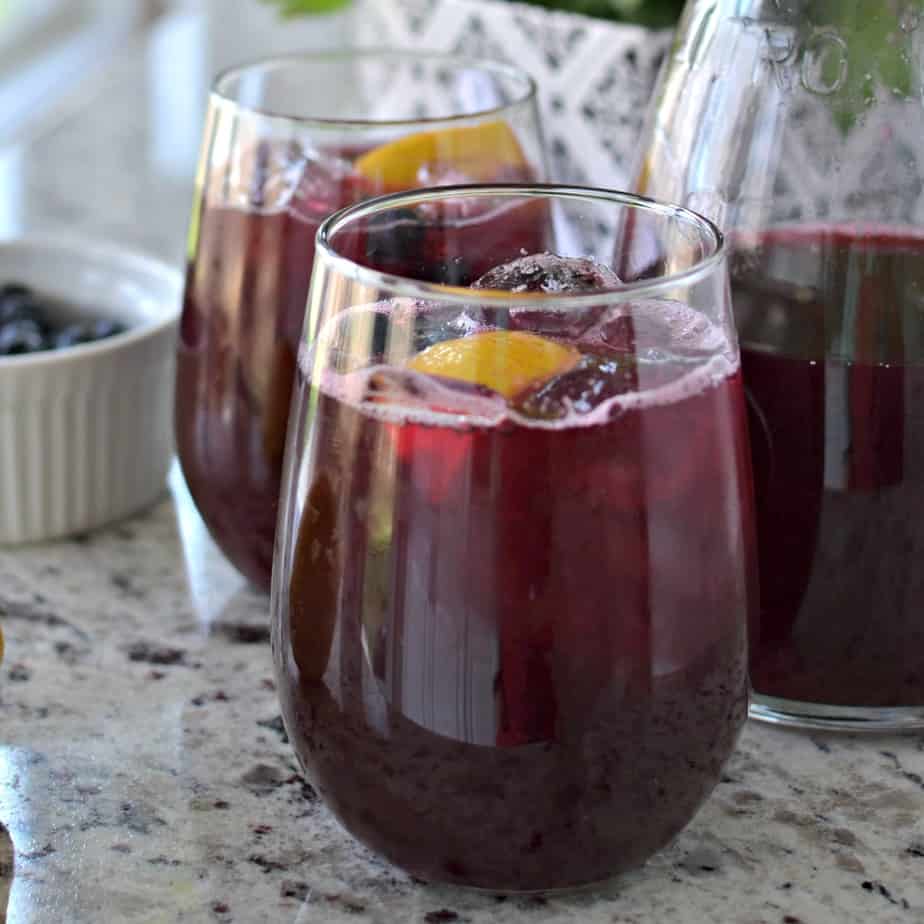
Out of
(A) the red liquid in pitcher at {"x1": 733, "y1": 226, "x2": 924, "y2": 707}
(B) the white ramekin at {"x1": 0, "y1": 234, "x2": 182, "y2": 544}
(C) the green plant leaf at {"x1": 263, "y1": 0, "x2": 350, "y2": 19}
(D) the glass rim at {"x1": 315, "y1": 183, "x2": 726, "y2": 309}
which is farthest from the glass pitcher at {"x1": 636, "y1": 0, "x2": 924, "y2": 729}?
(C) the green plant leaf at {"x1": 263, "y1": 0, "x2": 350, "y2": 19}

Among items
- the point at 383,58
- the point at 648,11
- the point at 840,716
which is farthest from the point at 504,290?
the point at 648,11

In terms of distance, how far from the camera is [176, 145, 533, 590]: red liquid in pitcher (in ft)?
2.60

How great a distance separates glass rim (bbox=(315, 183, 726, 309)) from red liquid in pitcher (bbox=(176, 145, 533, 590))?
0.48 ft

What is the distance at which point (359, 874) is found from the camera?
66 cm

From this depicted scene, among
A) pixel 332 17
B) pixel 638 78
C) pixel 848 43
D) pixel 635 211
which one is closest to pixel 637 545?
pixel 635 211

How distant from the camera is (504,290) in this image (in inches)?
23.3

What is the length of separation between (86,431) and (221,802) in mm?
325

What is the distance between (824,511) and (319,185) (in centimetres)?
28

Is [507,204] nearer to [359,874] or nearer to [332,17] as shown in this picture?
[359,874]

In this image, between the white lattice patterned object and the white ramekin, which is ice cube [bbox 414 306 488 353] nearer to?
the white ramekin

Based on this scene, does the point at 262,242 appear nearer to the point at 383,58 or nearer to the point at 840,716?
the point at 383,58

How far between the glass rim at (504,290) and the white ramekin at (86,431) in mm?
354

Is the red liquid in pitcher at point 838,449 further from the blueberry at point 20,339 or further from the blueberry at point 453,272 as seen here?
the blueberry at point 20,339

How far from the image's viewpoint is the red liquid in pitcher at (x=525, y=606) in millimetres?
559
